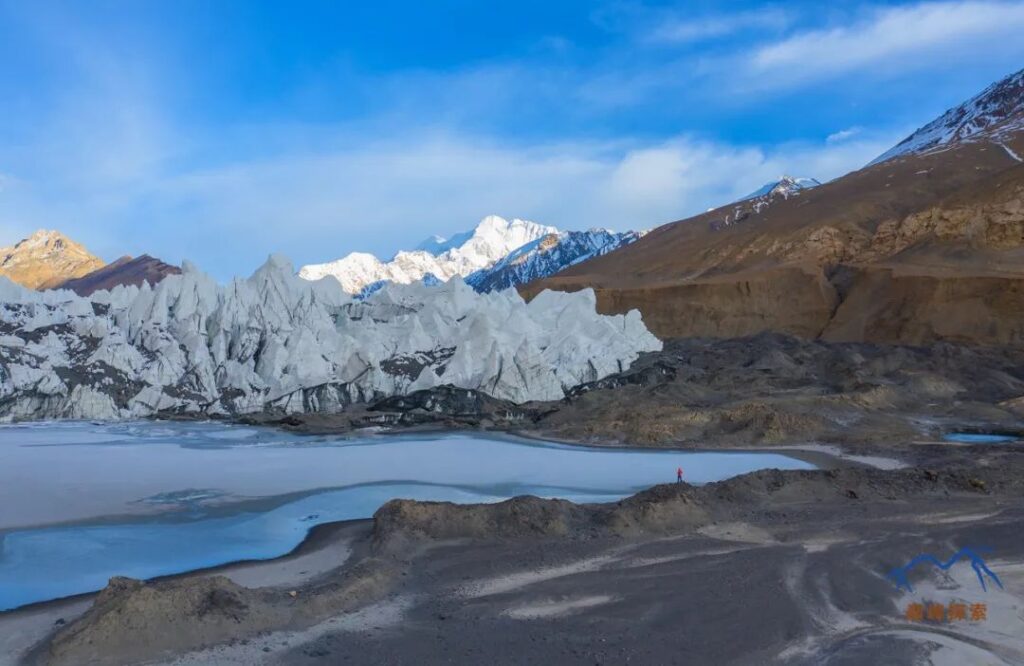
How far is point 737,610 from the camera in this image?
9.11 meters

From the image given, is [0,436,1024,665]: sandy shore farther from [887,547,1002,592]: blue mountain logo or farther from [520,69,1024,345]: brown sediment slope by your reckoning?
[520,69,1024,345]: brown sediment slope

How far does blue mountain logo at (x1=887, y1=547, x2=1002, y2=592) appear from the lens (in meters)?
10.2

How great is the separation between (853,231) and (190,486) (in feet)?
201

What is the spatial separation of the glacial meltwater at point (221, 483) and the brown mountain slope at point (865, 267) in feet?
111

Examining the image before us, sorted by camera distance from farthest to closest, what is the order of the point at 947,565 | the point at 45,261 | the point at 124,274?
the point at 45,261 → the point at 124,274 → the point at 947,565

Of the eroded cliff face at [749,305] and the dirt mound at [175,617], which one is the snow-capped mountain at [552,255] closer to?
the eroded cliff face at [749,305]

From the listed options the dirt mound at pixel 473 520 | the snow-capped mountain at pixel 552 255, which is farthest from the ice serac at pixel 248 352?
the snow-capped mountain at pixel 552 255

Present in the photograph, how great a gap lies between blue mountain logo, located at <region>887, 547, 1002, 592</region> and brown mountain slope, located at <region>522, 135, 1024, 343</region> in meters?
40.7

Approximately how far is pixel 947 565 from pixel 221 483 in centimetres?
1448

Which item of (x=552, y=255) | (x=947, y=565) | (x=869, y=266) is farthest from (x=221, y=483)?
(x=552, y=255)

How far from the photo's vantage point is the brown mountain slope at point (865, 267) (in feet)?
161

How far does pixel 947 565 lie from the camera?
10906 mm

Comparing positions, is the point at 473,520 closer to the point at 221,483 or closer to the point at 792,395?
the point at 221,483

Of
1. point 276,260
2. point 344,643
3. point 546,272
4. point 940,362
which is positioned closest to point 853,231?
point 940,362
